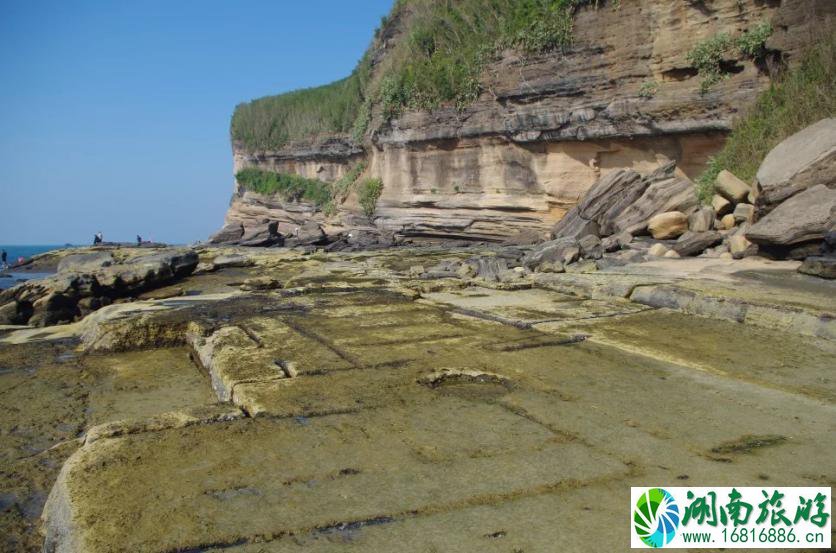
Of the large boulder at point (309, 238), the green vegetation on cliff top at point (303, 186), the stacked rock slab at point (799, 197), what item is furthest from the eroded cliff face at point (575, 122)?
the stacked rock slab at point (799, 197)

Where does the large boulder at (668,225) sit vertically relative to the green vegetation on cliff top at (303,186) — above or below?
below

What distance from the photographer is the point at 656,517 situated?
1.97 meters

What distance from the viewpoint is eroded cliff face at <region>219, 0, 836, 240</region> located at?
1283 cm

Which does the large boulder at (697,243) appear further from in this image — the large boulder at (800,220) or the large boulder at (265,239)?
the large boulder at (265,239)

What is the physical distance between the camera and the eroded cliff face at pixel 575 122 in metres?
12.8

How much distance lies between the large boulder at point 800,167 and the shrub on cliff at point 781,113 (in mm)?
1998

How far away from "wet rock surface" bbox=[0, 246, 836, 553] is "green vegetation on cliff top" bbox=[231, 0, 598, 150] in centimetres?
1221

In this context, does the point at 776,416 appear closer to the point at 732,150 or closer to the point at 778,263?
the point at 778,263

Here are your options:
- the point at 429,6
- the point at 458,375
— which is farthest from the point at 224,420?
the point at 429,6

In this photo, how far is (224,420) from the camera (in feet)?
9.50

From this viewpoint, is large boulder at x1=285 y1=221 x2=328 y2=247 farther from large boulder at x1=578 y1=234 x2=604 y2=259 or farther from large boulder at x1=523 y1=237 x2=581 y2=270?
large boulder at x1=523 y1=237 x2=581 y2=270

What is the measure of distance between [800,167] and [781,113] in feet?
12.5

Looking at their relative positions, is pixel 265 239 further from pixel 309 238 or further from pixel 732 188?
pixel 732 188

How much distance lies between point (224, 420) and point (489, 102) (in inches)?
652
